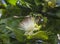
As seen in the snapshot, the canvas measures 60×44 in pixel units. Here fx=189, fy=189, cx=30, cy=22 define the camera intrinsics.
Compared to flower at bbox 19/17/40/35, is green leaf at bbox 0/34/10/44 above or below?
below

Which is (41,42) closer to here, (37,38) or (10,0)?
(37,38)

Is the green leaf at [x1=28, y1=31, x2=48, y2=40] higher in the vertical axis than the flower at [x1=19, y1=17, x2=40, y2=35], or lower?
lower

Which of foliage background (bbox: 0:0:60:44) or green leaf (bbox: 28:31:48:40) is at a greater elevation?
foliage background (bbox: 0:0:60:44)

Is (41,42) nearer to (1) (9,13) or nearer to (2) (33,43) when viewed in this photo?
(2) (33,43)

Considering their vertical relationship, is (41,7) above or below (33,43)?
above

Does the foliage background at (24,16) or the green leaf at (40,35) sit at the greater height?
the foliage background at (24,16)

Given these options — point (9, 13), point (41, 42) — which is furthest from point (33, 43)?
point (9, 13)

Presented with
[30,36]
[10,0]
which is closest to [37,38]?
[30,36]

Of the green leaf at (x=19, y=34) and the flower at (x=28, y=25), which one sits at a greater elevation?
the flower at (x=28, y=25)

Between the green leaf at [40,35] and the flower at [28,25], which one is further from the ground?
the flower at [28,25]
